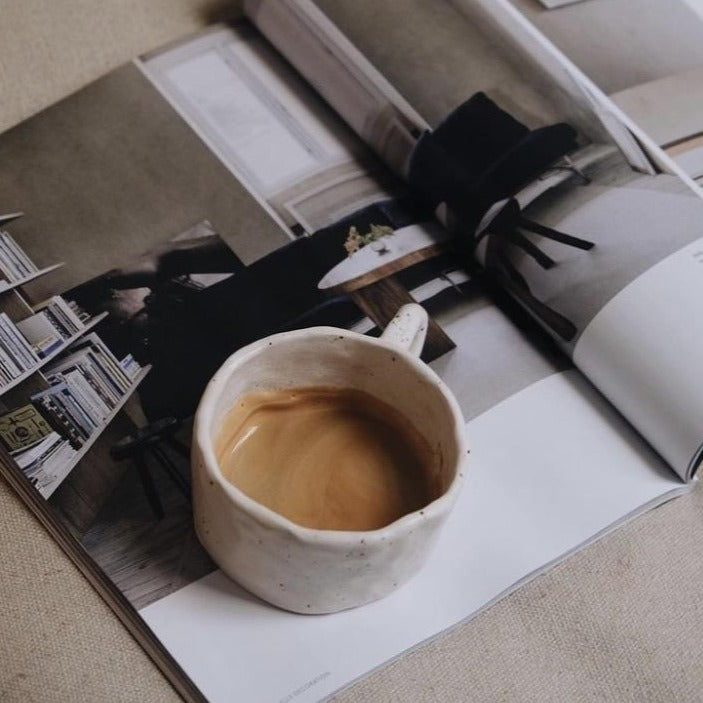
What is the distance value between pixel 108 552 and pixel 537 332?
27cm

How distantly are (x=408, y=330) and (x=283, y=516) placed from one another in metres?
0.11

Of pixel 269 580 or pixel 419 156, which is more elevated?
pixel 419 156

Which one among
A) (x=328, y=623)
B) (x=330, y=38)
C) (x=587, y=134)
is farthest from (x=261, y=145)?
(x=328, y=623)

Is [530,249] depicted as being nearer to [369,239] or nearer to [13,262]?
[369,239]

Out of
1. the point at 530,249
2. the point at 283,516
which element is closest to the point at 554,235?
the point at 530,249

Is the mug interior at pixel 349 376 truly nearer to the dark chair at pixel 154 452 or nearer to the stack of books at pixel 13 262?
the dark chair at pixel 154 452

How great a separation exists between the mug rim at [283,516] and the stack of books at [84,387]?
0.30 feet

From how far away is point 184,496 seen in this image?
442mm

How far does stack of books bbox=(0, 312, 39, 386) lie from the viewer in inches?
17.8

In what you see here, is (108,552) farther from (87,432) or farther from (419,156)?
(419,156)

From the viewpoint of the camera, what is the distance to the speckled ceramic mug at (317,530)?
0.36m

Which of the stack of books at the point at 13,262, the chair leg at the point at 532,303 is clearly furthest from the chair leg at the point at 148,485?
the chair leg at the point at 532,303

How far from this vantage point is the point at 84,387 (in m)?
0.46

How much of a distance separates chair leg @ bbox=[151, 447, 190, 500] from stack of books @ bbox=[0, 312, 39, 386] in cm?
8
